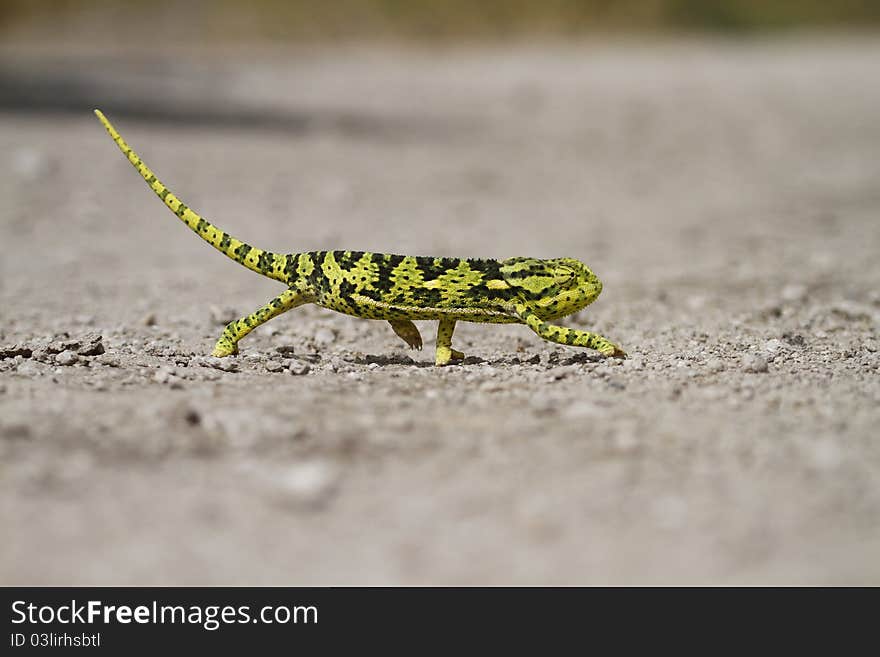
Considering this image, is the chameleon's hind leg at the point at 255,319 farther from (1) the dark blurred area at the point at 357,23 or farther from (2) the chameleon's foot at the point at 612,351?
(1) the dark blurred area at the point at 357,23

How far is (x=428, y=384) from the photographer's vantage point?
14.2 feet

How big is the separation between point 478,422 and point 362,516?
84cm

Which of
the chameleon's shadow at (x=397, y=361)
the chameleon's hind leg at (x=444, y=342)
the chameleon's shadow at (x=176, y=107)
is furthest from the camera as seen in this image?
the chameleon's shadow at (x=176, y=107)

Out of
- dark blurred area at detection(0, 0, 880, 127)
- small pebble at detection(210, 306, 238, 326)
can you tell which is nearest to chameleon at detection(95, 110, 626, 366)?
small pebble at detection(210, 306, 238, 326)

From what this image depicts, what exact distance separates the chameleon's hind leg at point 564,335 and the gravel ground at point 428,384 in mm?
79

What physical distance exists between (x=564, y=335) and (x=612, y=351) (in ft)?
0.78

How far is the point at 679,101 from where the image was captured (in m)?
16.8

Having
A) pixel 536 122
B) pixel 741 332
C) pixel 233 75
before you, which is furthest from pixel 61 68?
pixel 741 332

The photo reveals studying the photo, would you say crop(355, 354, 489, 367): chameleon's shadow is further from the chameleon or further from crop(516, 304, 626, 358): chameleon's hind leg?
crop(516, 304, 626, 358): chameleon's hind leg

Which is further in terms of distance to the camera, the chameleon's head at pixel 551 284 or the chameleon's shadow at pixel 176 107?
the chameleon's shadow at pixel 176 107

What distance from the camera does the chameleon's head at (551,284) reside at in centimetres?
476

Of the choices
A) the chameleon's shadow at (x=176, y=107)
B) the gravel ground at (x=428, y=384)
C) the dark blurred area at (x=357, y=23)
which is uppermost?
the dark blurred area at (x=357, y=23)

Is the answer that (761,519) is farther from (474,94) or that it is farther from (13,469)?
(474,94)

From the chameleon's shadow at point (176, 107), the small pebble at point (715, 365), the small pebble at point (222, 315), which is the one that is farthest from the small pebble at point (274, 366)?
the chameleon's shadow at point (176, 107)
